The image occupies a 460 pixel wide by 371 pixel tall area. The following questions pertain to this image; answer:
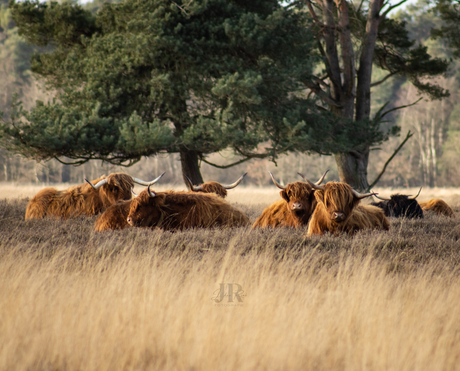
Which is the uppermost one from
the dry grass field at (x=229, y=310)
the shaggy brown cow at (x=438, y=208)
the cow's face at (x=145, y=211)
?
the cow's face at (x=145, y=211)

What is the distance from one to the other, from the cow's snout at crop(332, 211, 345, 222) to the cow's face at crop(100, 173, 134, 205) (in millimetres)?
3837

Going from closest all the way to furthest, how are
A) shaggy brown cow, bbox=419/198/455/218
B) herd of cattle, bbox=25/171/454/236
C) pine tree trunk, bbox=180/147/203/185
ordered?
herd of cattle, bbox=25/171/454/236 < shaggy brown cow, bbox=419/198/455/218 < pine tree trunk, bbox=180/147/203/185

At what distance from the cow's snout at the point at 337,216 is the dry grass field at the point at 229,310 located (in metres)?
0.87

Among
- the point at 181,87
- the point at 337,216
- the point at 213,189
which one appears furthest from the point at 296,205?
the point at 181,87

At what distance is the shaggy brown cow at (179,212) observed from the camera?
665 centimetres

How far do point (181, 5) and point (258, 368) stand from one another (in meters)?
11.5

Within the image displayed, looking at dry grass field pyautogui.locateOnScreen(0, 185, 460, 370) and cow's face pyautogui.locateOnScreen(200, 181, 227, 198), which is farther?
cow's face pyautogui.locateOnScreen(200, 181, 227, 198)

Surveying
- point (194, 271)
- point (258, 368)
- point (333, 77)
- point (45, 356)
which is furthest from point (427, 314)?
point (333, 77)

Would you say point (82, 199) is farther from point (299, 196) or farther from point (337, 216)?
point (337, 216)

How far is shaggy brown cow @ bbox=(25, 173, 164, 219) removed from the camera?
821 cm

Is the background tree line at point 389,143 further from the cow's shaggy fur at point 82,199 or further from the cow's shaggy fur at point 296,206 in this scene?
the cow's shaggy fur at point 296,206

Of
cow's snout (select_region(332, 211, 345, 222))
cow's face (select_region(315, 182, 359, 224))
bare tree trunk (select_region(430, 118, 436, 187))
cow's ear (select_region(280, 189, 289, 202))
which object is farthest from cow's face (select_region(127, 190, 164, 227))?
bare tree trunk (select_region(430, 118, 436, 187))

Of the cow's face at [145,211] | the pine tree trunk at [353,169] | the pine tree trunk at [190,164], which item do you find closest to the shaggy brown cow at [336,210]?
the cow's face at [145,211]

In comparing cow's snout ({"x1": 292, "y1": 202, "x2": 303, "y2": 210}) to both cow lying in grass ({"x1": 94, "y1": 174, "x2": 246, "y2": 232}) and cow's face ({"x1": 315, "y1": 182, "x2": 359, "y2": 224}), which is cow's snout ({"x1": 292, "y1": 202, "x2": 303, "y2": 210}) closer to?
cow's face ({"x1": 315, "y1": 182, "x2": 359, "y2": 224})
